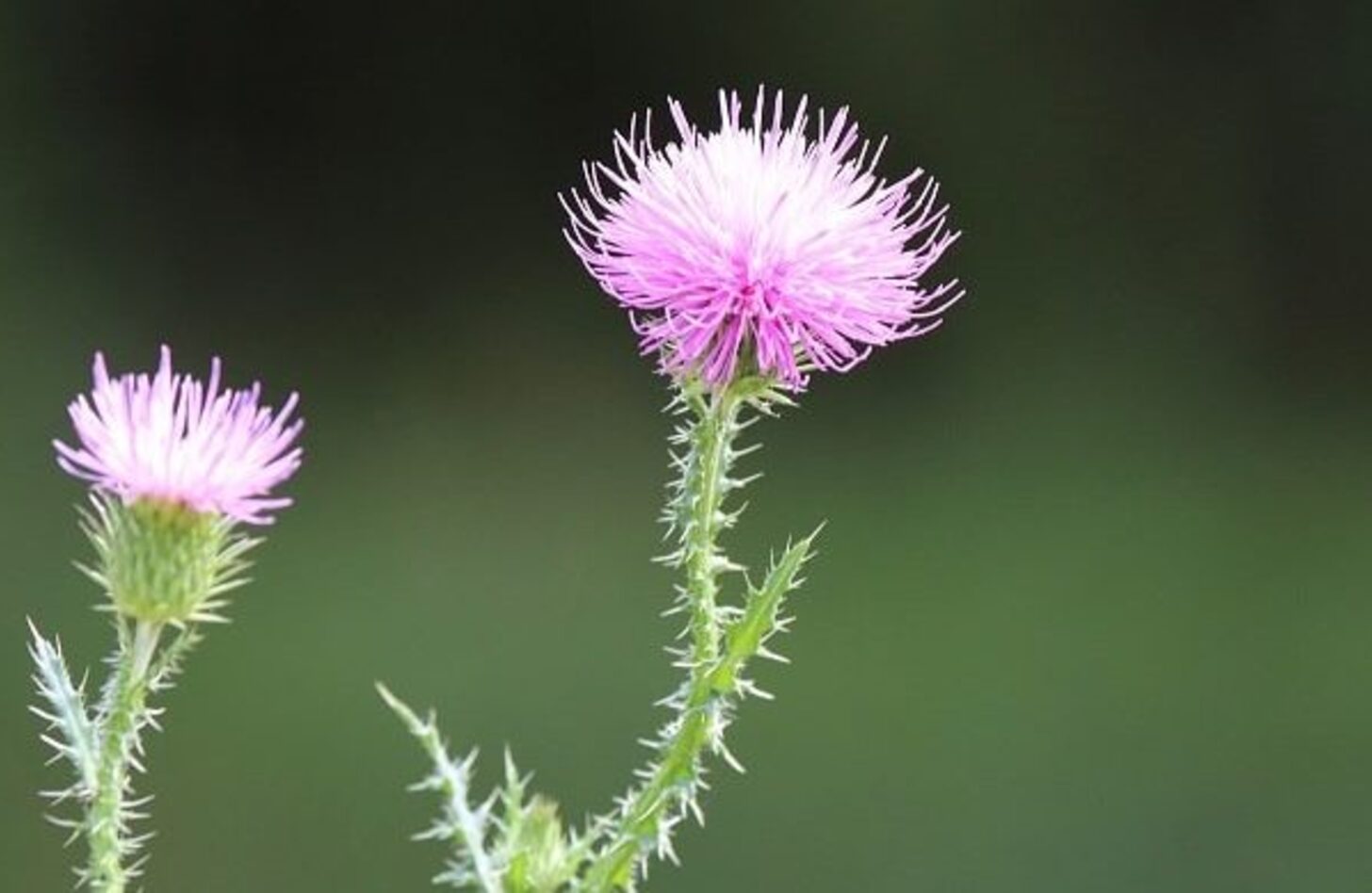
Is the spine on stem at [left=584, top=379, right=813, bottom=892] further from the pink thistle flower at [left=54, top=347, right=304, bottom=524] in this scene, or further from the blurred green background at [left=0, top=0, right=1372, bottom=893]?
the blurred green background at [left=0, top=0, right=1372, bottom=893]

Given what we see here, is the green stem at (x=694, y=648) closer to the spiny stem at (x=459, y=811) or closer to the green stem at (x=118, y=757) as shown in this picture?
the spiny stem at (x=459, y=811)

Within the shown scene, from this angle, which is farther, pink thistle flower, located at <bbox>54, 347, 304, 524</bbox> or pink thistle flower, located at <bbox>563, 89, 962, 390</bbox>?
pink thistle flower, located at <bbox>563, 89, 962, 390</bbox>

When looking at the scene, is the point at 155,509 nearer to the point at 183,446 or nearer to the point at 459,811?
the point at 183,446

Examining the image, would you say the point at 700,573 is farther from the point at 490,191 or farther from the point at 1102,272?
the point at 1102,272

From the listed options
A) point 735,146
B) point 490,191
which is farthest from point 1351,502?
point 735,146

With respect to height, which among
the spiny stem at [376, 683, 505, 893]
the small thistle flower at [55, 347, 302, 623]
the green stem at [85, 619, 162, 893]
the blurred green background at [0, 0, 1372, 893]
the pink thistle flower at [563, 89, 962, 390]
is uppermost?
the blurred green background at [0, 0, 1372, 893]

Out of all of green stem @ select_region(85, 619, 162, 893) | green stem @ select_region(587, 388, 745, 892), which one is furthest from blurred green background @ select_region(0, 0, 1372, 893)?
green stem @ select_region(85, 619, 162, 893)

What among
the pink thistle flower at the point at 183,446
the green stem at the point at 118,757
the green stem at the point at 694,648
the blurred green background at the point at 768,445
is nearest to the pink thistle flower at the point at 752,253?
the green stem at the point at 694,648
